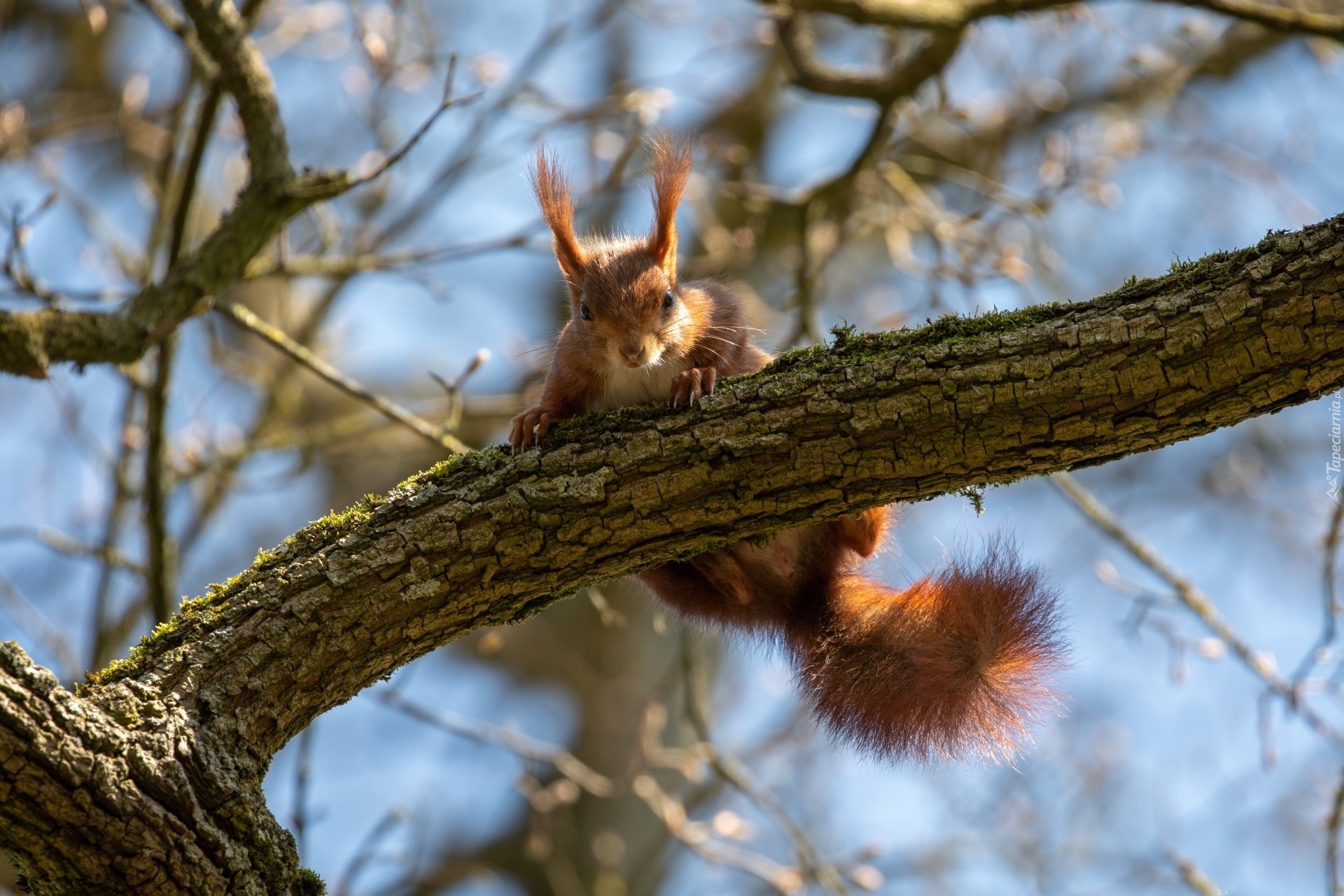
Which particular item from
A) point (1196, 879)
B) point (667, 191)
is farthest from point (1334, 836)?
point (667, 191)

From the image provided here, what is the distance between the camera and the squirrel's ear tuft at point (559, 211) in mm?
3100

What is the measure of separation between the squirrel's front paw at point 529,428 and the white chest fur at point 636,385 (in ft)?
0.86

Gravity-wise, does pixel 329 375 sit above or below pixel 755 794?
above

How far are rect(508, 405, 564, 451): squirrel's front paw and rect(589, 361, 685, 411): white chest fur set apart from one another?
0.26m

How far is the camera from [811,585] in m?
3.06

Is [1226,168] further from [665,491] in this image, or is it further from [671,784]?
[665,491]

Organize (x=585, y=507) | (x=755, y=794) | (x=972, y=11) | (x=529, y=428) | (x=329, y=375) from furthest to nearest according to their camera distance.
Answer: (x=755, y=794) → (x=972, y=11) → (x=329, y=375) → (x=529, y=428) → (x=585, y=507)

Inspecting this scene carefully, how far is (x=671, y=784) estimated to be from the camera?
20.7 ft

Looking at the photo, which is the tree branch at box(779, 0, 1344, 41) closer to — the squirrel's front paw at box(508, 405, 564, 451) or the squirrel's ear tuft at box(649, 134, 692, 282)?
the squirrel's ear tuft at box(649, 134, 692, 282)

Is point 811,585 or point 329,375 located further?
point 329,375

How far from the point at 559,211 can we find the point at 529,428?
80 centimetres

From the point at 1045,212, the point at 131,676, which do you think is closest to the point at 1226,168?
the point at 1045,212

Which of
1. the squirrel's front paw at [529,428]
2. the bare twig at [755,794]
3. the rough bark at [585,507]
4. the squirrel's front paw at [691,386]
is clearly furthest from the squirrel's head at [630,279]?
the bare twig at [755,794]

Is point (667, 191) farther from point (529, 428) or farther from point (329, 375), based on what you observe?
point (329, 375)
